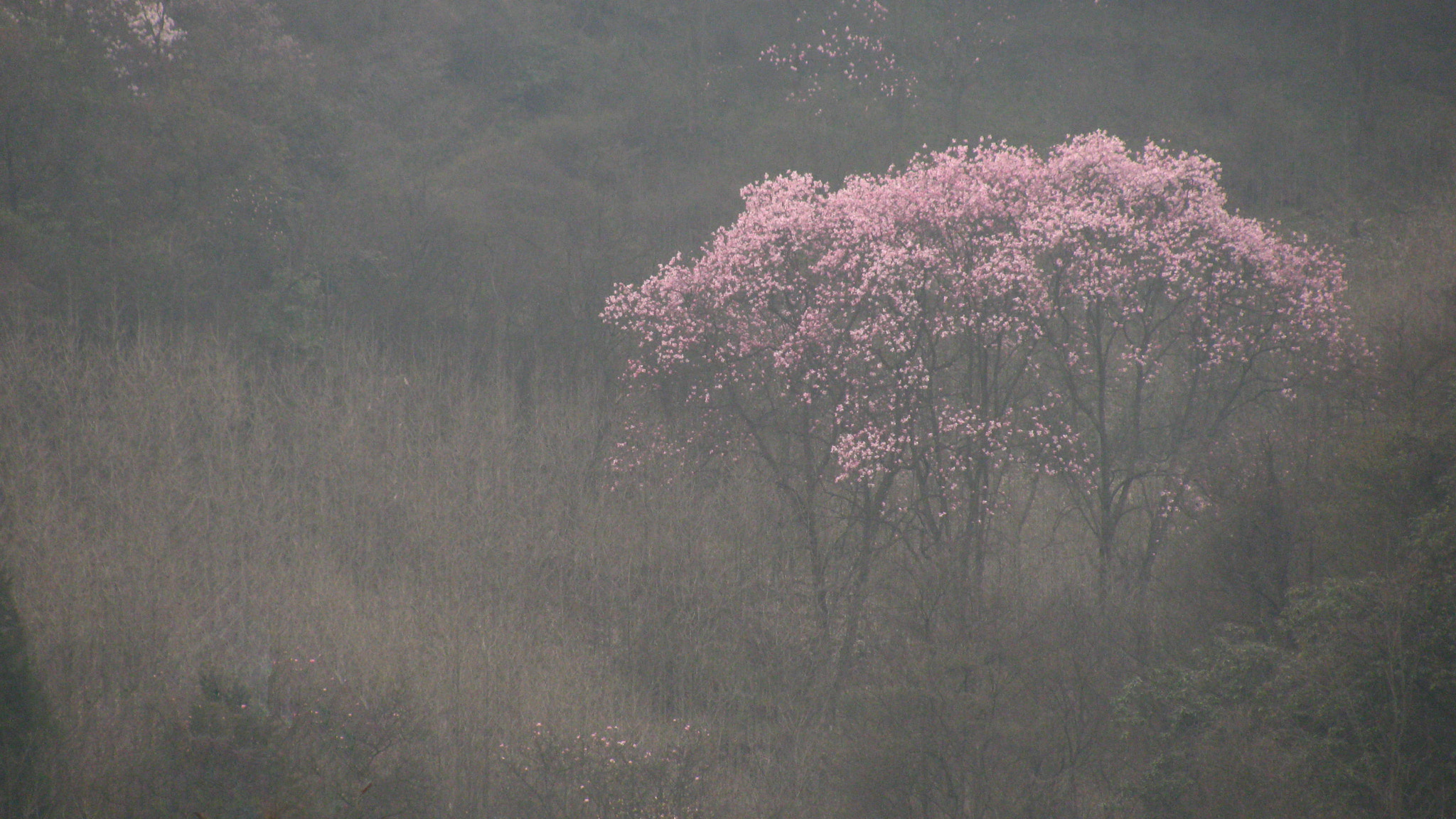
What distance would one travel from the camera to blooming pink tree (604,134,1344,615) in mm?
16562

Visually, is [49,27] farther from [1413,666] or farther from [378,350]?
[1413,666]

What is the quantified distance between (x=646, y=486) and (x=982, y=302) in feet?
27.5

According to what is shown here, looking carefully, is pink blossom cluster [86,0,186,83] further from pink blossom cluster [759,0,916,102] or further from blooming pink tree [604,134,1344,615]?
pink blossom cluster [759,0,916,102]

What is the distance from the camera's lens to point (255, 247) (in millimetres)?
28844

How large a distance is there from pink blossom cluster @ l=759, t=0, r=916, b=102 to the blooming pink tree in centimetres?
2243

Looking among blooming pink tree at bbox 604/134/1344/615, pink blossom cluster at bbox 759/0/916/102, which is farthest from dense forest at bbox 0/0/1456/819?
pink blossom cluster at bbox 759/0/916/102

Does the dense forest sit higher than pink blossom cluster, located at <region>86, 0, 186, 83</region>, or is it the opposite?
pink blossom cluster, located at <region>86, 0, 186, 83</region>

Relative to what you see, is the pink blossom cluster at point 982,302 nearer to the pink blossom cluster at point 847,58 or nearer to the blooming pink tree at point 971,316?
the blooming pink tree at point 971,316

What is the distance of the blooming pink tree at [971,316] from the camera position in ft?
54.3

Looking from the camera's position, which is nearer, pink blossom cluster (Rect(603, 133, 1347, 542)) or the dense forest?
the dense forest

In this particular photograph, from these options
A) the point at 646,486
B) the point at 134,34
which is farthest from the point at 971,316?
the point at 134,34

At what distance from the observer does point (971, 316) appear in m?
16.6

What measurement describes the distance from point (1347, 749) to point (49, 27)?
99.8ft

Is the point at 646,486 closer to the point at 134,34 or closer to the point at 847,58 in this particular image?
the point at 134,34
